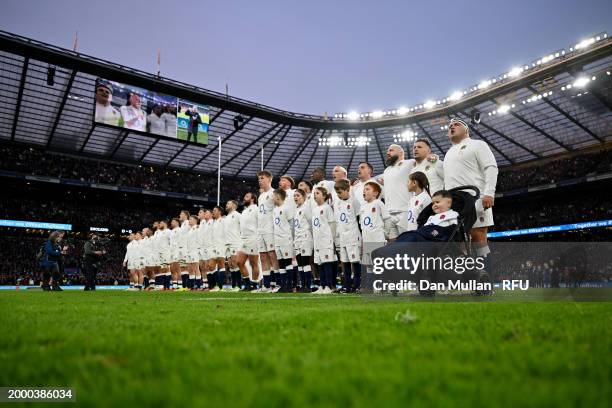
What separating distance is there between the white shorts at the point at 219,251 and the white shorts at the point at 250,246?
1.22 meters

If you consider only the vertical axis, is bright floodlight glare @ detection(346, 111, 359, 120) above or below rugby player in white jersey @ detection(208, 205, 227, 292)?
above

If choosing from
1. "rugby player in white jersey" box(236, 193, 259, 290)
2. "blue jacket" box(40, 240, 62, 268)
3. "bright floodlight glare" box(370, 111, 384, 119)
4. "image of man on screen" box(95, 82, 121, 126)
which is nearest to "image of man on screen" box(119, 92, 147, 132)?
"image of man on screen" box(95, 82, 121, 126)

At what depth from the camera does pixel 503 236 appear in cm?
3506

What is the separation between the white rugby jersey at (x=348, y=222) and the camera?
7.74 m

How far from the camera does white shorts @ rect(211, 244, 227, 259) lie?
37.4ft

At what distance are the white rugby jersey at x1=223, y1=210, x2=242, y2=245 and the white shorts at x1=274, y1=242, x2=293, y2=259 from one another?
1954 mm

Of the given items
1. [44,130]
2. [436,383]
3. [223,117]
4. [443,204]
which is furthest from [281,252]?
[44,130]

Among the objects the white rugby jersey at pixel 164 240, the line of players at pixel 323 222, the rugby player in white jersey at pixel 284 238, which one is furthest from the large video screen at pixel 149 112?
the rugby player in white jersey at pixel 284 238

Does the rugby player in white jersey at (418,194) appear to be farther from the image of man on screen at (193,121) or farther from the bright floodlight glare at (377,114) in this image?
the bright floodlight glare at (377,114)

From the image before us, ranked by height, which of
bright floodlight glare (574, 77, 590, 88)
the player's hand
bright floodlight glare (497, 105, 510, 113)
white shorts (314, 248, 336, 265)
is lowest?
white shorts (314, 248, 336, 265)

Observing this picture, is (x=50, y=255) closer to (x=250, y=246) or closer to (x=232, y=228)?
(x=232, y=228)

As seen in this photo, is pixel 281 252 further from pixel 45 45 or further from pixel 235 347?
pixel 45 45

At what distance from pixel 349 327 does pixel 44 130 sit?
33.9 metres

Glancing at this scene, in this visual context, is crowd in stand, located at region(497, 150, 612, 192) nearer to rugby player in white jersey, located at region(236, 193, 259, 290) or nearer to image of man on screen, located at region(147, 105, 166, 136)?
image of man on screen, located at region(147, 105, 166, 136)
